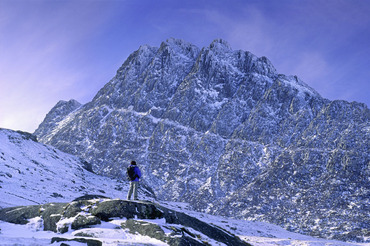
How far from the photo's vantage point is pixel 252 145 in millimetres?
178250

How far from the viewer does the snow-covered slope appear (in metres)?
38.2

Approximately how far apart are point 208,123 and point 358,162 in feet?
282

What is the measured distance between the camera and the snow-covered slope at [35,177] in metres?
38.2

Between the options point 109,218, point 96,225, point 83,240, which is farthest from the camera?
point 109,218

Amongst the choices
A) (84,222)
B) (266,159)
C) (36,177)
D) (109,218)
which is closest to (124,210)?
(109,218)

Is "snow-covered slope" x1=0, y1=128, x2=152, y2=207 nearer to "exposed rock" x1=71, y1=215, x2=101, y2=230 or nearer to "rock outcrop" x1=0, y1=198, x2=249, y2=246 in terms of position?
"rock outcrop" x1=0, y1=198, x2=249, y2=246

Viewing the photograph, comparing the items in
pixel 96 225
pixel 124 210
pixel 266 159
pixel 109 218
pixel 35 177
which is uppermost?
pixel 266 159

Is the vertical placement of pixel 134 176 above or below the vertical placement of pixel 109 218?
above

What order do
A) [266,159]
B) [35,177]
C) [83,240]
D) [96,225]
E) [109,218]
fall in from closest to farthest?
[83,240]
[96,225]
[109,218]
[35,177]
[266,159]

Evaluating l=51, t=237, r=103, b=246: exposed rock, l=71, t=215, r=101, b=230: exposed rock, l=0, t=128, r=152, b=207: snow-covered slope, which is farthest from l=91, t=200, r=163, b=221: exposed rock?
l=0, t=128, r=152, b=207: snow-covered slope

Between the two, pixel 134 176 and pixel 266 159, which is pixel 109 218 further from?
pixel 266 159

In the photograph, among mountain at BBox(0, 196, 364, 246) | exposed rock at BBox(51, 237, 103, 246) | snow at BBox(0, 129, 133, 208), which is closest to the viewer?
exposed rock at BBox(51, 237, 103, 246)

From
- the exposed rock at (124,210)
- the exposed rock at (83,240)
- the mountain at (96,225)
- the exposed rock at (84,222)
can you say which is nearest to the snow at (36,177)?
the mountain at (96,225)

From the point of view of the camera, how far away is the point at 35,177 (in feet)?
165
